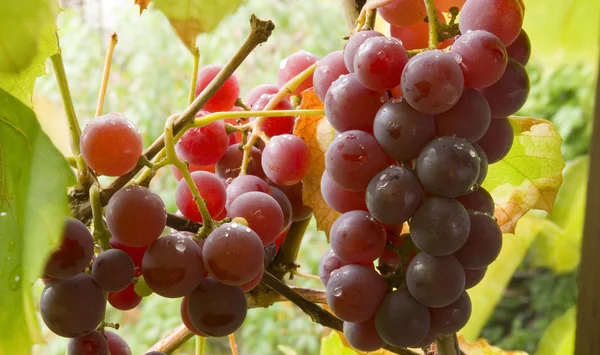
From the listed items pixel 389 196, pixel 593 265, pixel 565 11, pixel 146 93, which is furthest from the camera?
pixel 146 93

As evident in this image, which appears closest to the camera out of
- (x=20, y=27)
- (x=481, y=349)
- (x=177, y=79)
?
(x=20, y=27)

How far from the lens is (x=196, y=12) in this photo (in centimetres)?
33

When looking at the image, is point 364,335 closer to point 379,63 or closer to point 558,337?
point 379,63

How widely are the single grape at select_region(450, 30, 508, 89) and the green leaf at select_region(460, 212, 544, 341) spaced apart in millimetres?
406

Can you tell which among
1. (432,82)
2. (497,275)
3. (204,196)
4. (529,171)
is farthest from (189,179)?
(497,275)

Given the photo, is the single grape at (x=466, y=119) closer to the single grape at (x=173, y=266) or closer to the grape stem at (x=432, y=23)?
the grape stem at (x=432, y=23)

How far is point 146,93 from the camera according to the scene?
1896mm

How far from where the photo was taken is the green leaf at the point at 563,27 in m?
0.41

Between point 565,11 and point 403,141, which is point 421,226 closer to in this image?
point 403,141

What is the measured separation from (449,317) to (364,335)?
0.05 m

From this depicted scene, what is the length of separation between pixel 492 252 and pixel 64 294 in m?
0.22

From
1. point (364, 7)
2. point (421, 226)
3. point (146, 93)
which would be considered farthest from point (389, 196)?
point (146, 93)

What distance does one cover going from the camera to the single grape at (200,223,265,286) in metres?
0.32

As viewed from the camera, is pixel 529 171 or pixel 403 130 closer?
pixel 403 130
